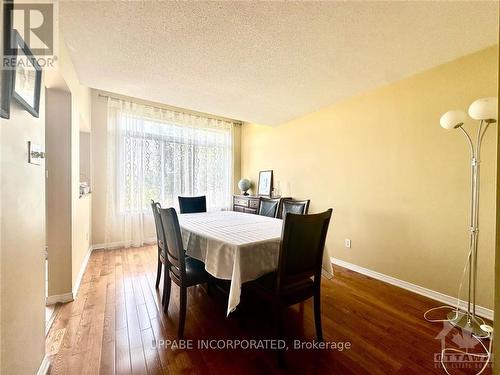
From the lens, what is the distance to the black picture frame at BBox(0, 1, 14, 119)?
778 mm

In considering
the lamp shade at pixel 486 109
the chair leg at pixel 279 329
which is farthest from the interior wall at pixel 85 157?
the lamp shade at pixel 486 109

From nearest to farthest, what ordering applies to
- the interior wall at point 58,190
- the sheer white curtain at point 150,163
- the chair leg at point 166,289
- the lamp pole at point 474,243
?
the lamp pole at point 474,243 < the chair leg at point 166,289 < the interior wall at point 58,190 < the sheer white curtain at point 150,163

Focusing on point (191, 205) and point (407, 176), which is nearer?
point (407, 176)

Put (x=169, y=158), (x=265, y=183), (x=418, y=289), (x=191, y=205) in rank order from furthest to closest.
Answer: (x=265, y=183) < (x=169, y=158) < (x=191, y=205) < (x=418, y=289)

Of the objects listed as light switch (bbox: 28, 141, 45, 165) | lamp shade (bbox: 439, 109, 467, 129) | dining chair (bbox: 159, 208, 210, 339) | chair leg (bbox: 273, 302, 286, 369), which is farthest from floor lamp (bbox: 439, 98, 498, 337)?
light switch (bbox: 28, 141, 45, 165)

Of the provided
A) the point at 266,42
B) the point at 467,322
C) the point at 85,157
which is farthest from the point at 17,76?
the point at 467,322

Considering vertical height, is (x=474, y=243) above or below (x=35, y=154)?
below

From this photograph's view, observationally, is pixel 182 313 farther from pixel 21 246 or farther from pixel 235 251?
pixel 21 246

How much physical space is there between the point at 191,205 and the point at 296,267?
2093mm

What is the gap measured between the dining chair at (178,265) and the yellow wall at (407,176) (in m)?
2.17

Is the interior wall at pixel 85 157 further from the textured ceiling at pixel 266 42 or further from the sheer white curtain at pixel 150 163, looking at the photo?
the textured ceiling at pixel 266 42

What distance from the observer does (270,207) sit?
9.61 ft

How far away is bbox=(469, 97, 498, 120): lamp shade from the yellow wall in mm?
426

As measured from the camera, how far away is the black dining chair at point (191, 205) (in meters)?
3.10
